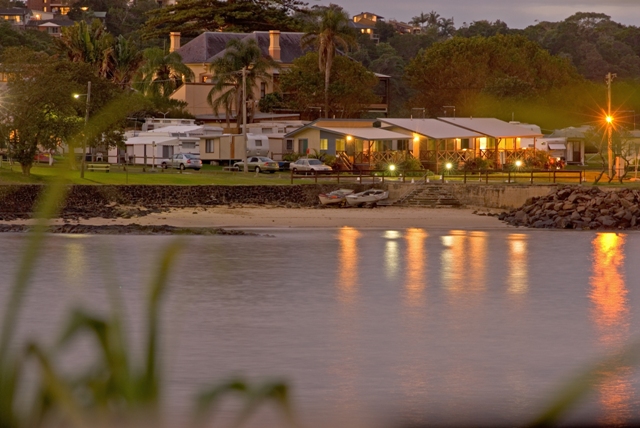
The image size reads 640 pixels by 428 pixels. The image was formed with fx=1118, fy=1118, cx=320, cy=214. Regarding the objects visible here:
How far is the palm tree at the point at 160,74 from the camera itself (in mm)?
92312

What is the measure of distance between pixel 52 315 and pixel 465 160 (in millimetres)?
50463

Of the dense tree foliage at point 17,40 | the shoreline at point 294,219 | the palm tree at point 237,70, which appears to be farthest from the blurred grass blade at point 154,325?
the dense tree foliage at point 17,40

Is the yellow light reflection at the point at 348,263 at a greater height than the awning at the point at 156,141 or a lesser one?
lesser

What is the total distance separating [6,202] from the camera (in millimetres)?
51000

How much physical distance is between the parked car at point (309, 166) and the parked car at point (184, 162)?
660cm

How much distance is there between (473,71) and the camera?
103625mm

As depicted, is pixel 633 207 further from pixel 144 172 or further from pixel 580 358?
pixel 580 358

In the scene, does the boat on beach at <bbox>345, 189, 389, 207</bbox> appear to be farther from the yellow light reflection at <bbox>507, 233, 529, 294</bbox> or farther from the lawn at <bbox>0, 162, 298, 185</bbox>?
the yellow light reflection at <bbox>507, 233, 529, 294</bbox>

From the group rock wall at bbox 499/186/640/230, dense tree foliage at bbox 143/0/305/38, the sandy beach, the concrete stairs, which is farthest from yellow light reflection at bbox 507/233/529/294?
dense tree foliage at bbox 143/0/305/38

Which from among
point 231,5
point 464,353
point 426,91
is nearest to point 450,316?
point 464,353

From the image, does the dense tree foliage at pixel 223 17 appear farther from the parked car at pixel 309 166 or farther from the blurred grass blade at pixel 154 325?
the blurred grass blade at pixel 154 325

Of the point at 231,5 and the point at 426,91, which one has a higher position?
the point at 231,5

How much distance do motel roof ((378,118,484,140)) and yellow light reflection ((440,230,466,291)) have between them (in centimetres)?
2341

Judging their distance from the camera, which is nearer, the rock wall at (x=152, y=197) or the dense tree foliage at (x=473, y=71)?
the rock wall at (x=152, y=197)
